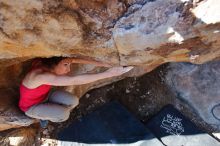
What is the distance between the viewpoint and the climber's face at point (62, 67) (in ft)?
11.1

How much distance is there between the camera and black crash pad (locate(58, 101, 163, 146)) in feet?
14.6

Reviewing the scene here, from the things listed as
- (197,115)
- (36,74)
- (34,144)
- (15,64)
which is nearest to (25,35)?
(36,74)

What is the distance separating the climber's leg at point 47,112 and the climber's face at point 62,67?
2.02ft

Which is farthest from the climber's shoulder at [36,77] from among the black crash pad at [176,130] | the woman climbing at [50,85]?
the black crash pad at [176,130]

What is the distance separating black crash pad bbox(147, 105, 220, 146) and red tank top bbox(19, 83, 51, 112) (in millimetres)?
1290

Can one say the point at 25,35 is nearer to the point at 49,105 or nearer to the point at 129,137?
the point at 49,105

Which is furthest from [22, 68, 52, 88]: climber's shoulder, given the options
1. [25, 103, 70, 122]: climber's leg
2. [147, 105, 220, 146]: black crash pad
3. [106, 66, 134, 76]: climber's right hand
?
[147, 105, 220, 146]: black crash pad

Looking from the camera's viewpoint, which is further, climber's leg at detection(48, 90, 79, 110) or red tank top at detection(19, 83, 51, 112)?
climber's leg at detection(48, 90, 79, 110)

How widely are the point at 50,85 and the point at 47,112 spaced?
0.87 feet

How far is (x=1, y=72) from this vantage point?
13.0 ft

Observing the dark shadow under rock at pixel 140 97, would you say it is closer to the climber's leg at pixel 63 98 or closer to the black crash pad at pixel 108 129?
the black crash pad at pixel 108 129

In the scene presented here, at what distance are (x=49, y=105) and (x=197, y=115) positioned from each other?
1.69 m

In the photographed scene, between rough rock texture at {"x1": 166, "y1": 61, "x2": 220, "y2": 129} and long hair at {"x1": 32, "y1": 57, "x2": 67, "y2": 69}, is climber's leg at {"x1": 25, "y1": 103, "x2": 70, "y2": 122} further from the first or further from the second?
rough rock texture at {"x1": 166, "y1": 61, "x2": 220, "y2": 129}

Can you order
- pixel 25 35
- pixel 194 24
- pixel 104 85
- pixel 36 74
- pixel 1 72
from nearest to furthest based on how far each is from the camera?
1. pixel 194 24
2. pixel 25 35
3. pixel 36 74
4. pixel 1 72
5. pixel 104 85
